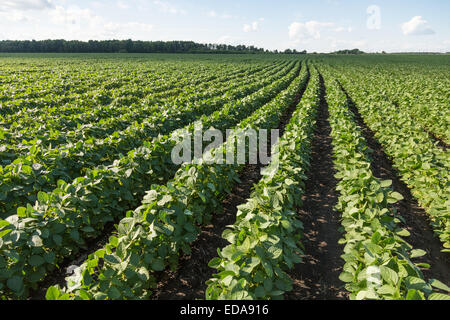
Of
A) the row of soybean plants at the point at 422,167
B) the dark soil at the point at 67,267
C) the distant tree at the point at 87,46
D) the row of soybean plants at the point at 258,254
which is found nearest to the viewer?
the row of soybean plants at the point at 258,254

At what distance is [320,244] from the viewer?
4.20 metres

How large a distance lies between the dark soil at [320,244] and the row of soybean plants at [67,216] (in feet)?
9.54

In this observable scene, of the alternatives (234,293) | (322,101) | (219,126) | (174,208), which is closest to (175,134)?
(219,126)

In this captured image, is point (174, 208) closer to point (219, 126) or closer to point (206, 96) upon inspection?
point (219, 126)

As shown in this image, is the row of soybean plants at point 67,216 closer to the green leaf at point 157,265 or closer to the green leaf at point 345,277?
the green leaf at point 157,265

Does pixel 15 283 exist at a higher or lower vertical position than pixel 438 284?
lower

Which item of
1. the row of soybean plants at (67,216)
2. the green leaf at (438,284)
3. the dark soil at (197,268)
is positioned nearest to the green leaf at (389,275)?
the green leaf at (438,284)

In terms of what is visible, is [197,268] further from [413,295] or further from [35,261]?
[413,295]

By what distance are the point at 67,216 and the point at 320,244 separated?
12.3 feet

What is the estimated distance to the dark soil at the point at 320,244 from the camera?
3344 millimetres

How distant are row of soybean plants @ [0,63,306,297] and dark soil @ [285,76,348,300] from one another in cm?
291

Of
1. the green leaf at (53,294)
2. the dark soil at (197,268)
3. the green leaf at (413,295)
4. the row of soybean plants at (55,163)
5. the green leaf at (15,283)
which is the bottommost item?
the dark soil at (197,268)

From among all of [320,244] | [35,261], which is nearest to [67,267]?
[35,261]

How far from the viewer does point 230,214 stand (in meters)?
4.96
